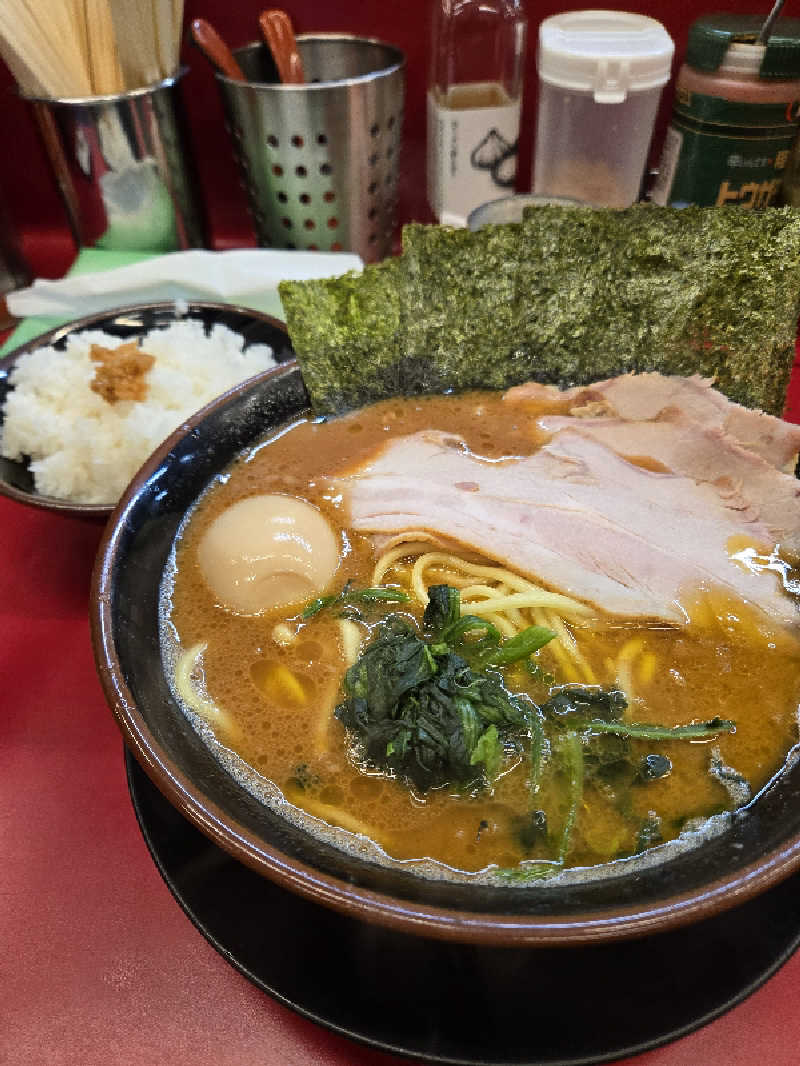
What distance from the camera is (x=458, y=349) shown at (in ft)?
5.64

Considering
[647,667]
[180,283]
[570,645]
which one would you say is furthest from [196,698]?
[180,283]

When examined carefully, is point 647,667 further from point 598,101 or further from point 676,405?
point 598,101

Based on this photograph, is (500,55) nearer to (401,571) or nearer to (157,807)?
(401,571)

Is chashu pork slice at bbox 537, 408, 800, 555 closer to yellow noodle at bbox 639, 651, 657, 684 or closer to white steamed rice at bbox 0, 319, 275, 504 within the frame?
yellow noodle at bbox 639, 651, 657, 684

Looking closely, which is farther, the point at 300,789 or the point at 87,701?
the point at 87,701

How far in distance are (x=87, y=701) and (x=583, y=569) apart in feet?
3.36

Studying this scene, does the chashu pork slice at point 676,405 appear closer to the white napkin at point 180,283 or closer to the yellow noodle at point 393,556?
the yellow noodle at point 393,556

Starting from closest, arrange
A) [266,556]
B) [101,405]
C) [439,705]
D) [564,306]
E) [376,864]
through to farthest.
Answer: [376,864], [439,705], [266,556], [564,306], [101,405]

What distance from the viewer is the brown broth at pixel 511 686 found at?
3.41 ft

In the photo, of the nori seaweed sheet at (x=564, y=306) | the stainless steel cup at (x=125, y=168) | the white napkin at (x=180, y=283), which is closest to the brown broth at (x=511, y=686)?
the nori seaweed sheet at (x=564, y=306)

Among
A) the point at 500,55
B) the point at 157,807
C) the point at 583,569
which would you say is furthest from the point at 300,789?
the point at 500,55

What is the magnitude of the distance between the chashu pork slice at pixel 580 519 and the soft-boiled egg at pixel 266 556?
109 millimetres

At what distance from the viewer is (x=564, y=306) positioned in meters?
1.69

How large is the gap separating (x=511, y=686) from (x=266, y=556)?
0.48m
